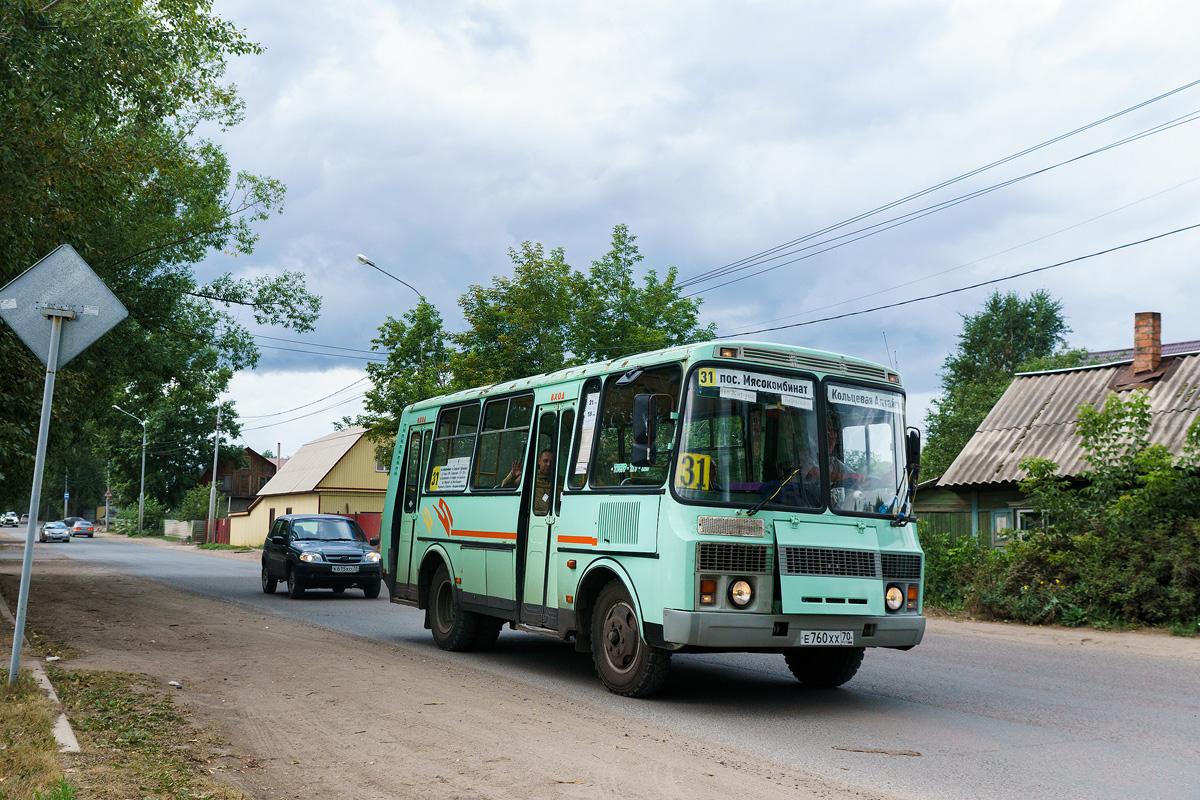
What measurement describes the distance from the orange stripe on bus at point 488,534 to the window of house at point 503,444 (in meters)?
0.48

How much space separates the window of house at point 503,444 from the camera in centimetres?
1089

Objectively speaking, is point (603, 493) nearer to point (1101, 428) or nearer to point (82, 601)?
point (1101, 428)

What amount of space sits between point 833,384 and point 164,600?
14771mm

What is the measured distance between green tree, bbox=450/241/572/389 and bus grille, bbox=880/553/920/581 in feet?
66.7

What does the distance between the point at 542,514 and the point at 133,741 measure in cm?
448

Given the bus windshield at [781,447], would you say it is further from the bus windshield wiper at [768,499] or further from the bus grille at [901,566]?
the bus grille at [901,566]

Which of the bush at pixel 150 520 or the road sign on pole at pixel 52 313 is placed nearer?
the road sign on pole at pixel 52 313

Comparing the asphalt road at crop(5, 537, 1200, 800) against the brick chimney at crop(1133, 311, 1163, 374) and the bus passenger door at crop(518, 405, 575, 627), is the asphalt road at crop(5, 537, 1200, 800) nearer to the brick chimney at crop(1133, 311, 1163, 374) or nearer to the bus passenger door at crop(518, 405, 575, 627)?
the bus passenger door at crop(518, 405, 575, 627)

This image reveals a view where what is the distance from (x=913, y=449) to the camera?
9.02 meters

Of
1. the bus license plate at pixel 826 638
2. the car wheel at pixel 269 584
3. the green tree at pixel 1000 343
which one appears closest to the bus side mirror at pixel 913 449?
the bus license plate at pixel 826 638

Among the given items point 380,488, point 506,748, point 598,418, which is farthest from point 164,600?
point 380,488

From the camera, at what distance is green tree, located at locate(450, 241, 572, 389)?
2866 centimetres

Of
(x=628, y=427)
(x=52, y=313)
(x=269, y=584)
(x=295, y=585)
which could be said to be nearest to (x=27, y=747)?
(x=52, y=313)

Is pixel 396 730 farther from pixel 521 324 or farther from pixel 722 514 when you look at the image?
pixel 521 324
